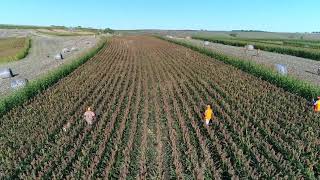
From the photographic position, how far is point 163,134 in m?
19.4

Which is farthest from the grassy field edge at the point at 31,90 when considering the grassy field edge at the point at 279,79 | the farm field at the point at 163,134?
the grassy field edge at the point at 279,79

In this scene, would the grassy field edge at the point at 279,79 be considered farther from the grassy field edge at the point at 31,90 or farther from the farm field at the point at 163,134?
the grassy field edge at the point at 31,90

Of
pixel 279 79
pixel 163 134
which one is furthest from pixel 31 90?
pixel 279 79

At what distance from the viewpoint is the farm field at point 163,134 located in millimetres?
14562

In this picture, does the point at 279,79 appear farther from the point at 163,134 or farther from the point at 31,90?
the point at 31,90

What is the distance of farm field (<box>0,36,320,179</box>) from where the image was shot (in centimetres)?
1456

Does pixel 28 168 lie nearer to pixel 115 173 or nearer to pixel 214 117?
pixel 115 173

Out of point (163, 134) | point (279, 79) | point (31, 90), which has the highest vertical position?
point (279, 79)

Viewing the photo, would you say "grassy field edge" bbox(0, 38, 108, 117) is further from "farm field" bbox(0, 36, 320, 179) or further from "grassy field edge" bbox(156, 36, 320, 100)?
"grassy field edge" bbox(156, 36, 320, 100)

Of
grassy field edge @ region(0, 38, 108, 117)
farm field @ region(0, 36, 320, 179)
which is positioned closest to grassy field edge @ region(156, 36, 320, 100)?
farm field @ region(0, 36, 320, 179)

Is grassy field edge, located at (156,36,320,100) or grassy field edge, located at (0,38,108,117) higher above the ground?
grassy field edge, located at (156,36,320,100)

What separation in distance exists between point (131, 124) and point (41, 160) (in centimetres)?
625

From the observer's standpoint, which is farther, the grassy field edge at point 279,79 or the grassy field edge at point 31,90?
the grassy field edge at point 279,79

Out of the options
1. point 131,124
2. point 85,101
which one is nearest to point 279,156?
point 131,124
